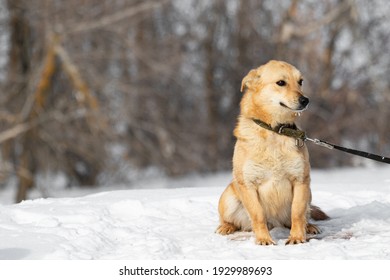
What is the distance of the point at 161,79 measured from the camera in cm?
1647

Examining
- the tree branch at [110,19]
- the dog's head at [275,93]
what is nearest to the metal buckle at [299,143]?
the dog's head at [275,93]

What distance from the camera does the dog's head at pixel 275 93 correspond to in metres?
4.72

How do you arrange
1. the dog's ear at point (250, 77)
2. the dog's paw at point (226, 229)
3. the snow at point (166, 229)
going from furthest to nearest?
the dog's paw at point (226, 229)
the dog's ear at point (250, 77)
the snow at point (166, 229)

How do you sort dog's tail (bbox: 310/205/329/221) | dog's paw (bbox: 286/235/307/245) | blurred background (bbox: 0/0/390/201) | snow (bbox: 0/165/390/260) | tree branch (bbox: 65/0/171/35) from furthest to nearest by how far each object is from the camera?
blurred background (bbox: 0/0/390/201), tree branch (bbox: 65/0/171/35), dog's tail (bbox: 310/205/329/221), dog's paw (bbox: 286/235/307/245), snow (bbox: 0/165/390/260)

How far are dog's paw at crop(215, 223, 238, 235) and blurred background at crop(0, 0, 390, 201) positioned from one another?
8508 millimetres

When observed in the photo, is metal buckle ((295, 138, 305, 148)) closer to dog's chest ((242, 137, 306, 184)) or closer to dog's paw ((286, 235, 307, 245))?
dog's chest ((242, 137, 306, 184))

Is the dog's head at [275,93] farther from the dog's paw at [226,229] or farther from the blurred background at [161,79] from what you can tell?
the blurred background at [161,79]

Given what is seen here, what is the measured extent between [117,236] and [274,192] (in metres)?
1.25

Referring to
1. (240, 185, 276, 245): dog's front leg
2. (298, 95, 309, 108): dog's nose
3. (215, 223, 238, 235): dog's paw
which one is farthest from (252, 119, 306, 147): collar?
(215, 223, 238, 235): dog's paw

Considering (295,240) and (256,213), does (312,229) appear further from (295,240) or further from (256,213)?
(256,213)

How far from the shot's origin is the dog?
4.67 m

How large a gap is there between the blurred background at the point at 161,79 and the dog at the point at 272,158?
29.1 ft

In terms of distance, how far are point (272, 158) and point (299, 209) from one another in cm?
41

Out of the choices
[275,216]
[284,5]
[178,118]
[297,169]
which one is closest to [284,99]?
[297,169]
